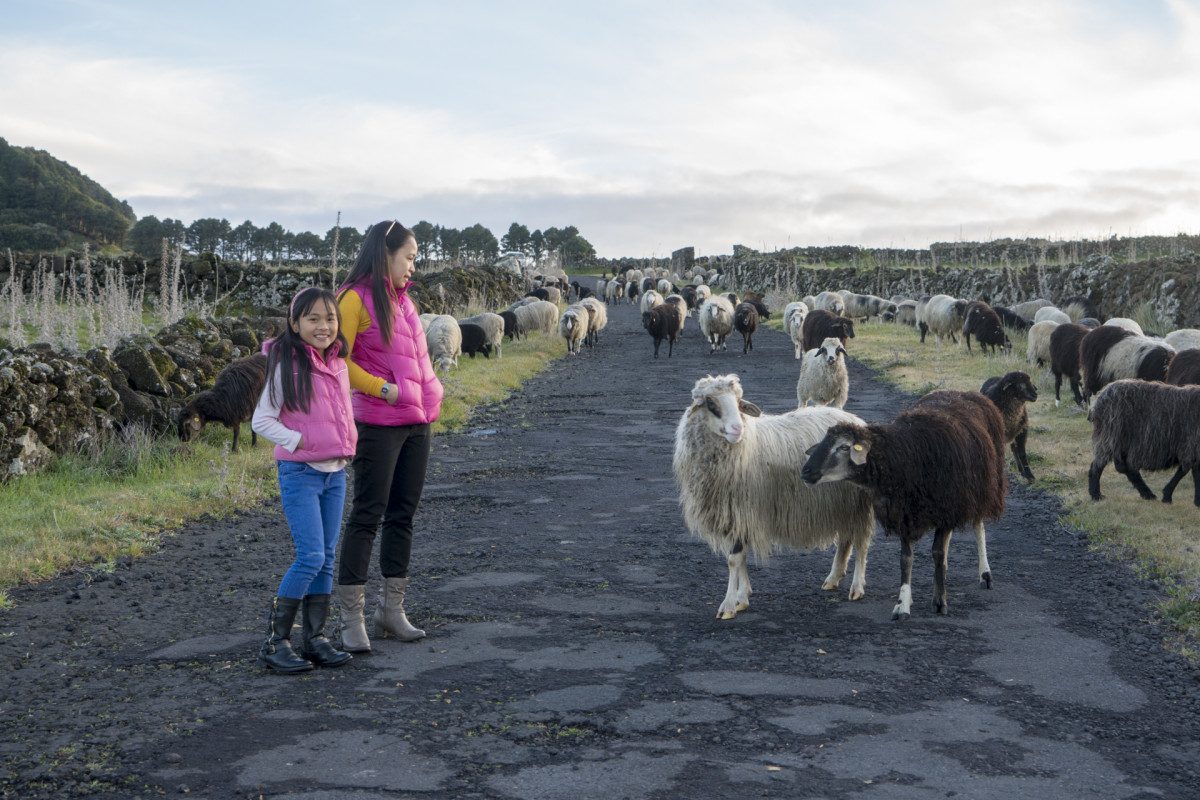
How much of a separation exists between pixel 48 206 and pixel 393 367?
47003 millimetres

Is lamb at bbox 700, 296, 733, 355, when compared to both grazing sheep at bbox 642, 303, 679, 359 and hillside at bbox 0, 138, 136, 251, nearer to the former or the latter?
grazing sheep at bbox 642, 303, 679, 359

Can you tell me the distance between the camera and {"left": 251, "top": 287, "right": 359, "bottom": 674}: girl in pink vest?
5621 millimetres

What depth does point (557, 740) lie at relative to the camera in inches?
183

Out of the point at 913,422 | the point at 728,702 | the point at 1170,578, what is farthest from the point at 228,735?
the point at 1170,578

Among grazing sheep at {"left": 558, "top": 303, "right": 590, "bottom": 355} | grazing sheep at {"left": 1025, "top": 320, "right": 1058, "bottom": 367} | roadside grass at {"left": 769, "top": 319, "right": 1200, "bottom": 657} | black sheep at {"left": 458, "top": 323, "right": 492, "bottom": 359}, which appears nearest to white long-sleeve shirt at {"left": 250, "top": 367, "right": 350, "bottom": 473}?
roadside grass at {"left": 769, "top": 319, "right": 1200, "bottom": 657}

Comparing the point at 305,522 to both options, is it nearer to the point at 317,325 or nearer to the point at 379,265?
the point at 317,325

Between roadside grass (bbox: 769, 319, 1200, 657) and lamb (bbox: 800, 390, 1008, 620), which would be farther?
roadside grass (bbox: 769, 319, 1200, 657)

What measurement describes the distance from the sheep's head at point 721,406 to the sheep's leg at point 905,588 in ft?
4.24

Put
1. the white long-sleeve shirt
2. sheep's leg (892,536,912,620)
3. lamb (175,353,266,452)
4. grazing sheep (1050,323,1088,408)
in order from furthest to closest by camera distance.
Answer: grazing sheep (1050,323,1088,408), lamb (175,353,266,452), sheep's leg (892,536,912,620), the white long-sleeve shirt

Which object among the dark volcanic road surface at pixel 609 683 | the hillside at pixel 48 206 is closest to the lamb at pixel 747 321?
the dark volcanic road surface at pixel 609 683

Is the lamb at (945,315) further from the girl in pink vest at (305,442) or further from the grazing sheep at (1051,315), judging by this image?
the girl in pink vest at (305,442)

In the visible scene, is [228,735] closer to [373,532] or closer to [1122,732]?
[373,532]

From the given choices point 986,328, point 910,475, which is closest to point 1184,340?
point 986,328

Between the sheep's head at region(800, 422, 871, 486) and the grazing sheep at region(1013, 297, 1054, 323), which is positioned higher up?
the grazing sheep at region(1013, 297, 1054, 323)
